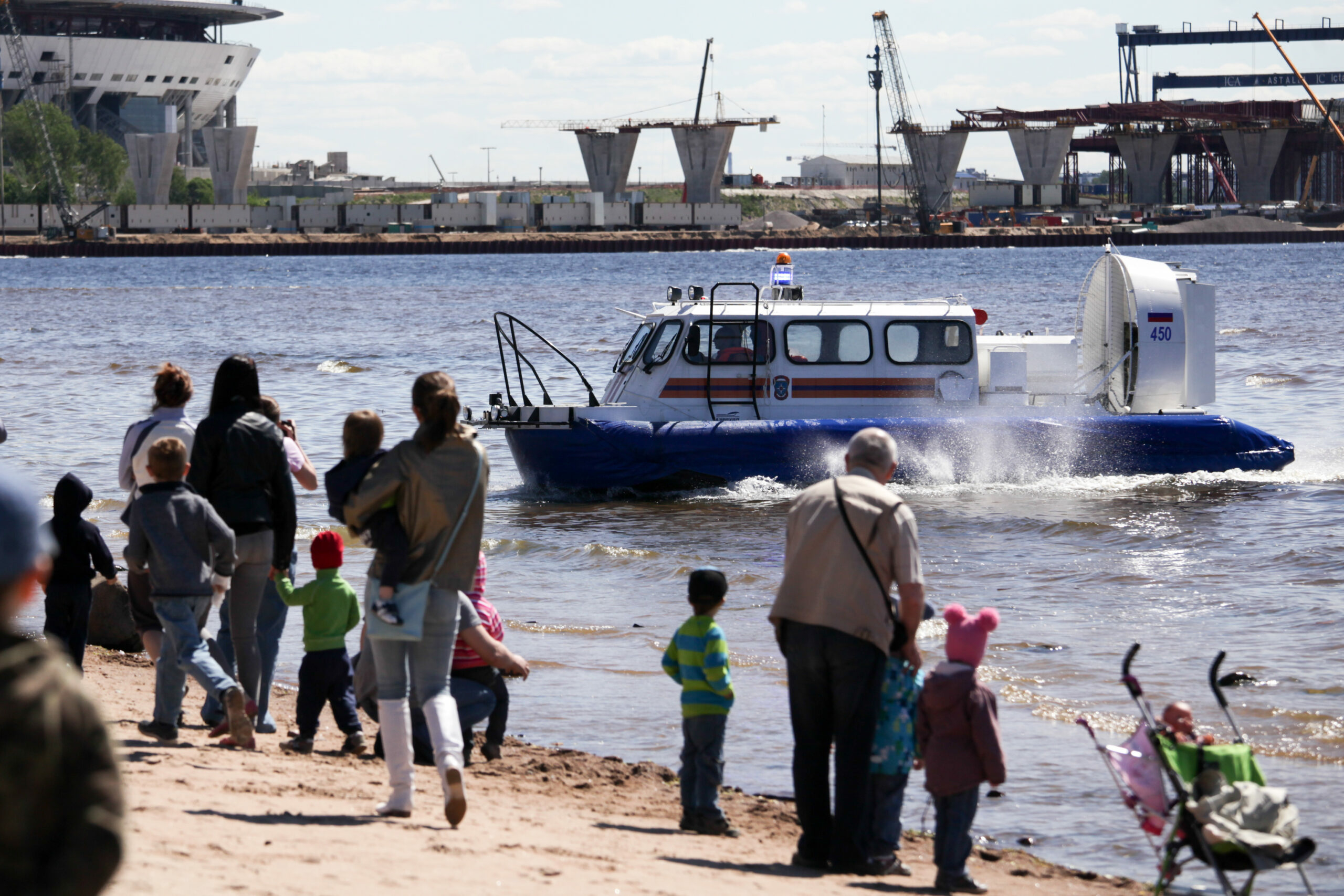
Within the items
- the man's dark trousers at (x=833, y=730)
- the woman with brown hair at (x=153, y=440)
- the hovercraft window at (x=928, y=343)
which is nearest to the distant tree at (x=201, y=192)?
the hovercraft window at (x=928, y=343)

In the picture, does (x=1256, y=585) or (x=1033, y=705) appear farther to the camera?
(x=1256, y=585)

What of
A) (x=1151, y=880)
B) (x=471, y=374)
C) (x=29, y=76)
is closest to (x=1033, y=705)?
(x=1151, y=880)

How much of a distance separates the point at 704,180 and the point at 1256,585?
12705cm

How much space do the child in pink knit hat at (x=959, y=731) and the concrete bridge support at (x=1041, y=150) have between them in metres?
141

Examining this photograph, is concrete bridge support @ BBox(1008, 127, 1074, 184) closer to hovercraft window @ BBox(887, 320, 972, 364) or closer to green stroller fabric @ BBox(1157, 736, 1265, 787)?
hovercraft window @ BBox(887, 320, 972, 364)

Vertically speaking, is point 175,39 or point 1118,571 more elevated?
point 175,39

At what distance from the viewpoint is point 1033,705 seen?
855cm

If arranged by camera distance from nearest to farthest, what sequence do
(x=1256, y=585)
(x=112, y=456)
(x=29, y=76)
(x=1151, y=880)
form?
(x=1151, y=880), (x=1256, y=585), (x=112, y=456), (x=29, y=76)

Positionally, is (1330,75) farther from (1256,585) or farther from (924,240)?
→ (1256,585)

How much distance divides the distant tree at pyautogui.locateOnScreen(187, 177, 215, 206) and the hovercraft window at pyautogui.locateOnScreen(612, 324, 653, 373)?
132512 millimetres

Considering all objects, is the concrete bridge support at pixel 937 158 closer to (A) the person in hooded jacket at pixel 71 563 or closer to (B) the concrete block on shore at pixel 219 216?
(B) the concrete block on shore at pixel 219 216

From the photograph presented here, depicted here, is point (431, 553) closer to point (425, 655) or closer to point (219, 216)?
point (425, 655)

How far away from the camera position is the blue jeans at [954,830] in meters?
5.39

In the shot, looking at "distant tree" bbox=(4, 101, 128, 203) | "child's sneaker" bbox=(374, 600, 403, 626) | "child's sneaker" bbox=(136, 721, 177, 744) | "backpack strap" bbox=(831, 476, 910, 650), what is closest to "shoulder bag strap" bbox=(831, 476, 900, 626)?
"backpack strap" bbox=(831, 476, 910, 650)
